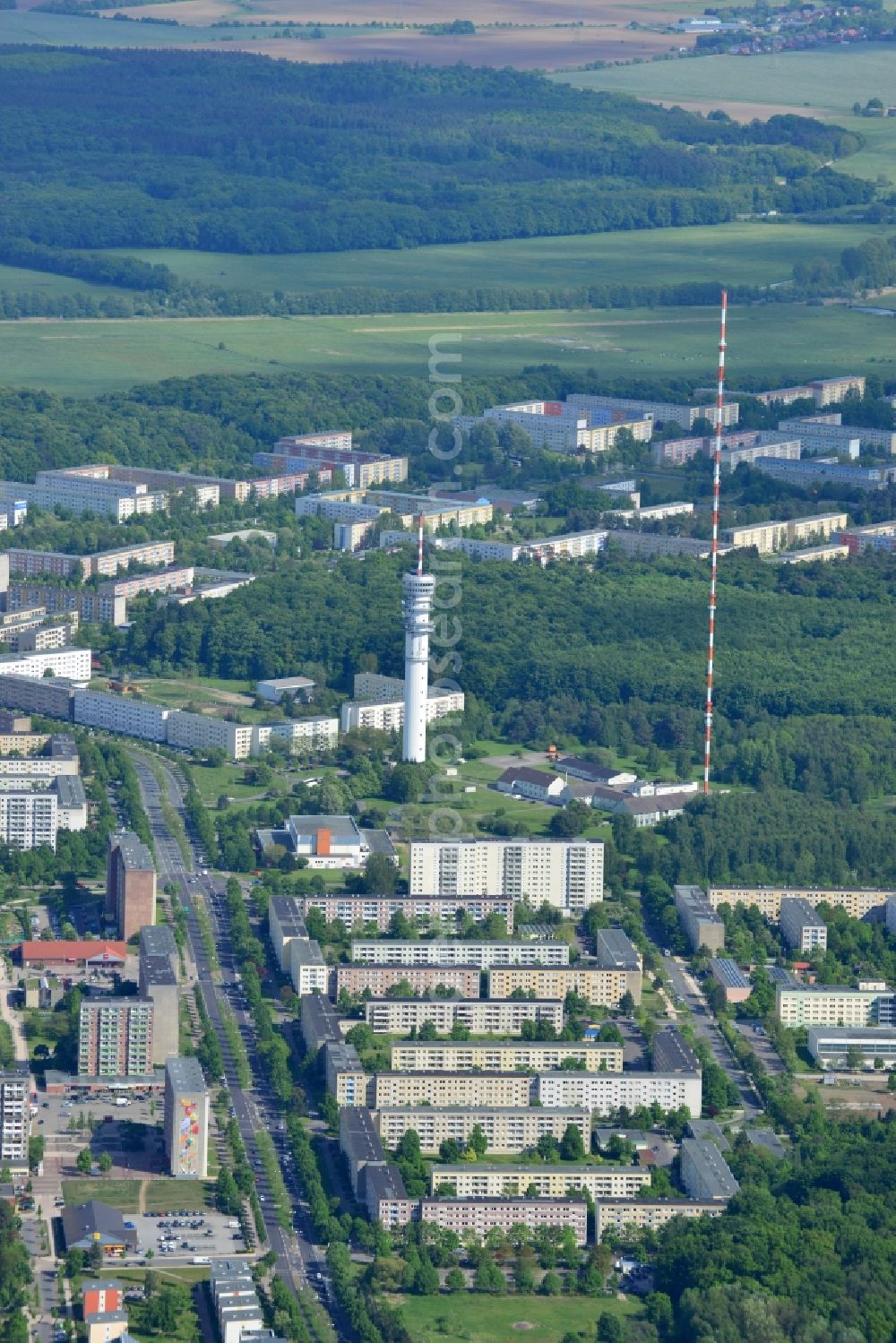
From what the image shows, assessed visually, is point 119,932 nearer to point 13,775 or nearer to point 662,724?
point 13,775

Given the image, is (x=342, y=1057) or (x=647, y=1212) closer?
(x=647, y=1212)

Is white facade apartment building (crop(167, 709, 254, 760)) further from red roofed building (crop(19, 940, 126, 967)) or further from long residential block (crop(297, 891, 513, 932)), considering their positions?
red roofed building (crop(19, 940, 126, 967))

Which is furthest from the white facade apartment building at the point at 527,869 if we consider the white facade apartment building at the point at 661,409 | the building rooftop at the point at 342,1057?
the white facade apartment building at the point at 661,409

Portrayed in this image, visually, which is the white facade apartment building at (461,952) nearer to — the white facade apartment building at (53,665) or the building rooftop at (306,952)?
the building rooftop at (306,952)

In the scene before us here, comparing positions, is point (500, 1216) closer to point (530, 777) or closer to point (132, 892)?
point (132, 892)

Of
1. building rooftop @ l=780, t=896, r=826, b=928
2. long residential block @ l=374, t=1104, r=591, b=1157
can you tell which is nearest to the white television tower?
building rooftop @ l=780, t=896, r=826, b=928

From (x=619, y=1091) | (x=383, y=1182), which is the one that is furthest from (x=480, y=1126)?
(x=383, y=1182)

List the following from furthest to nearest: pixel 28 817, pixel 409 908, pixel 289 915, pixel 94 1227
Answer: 1. pixel 28 817
2. pixel 409 908
3. pixel 289 915
4. pixel 94 1227
